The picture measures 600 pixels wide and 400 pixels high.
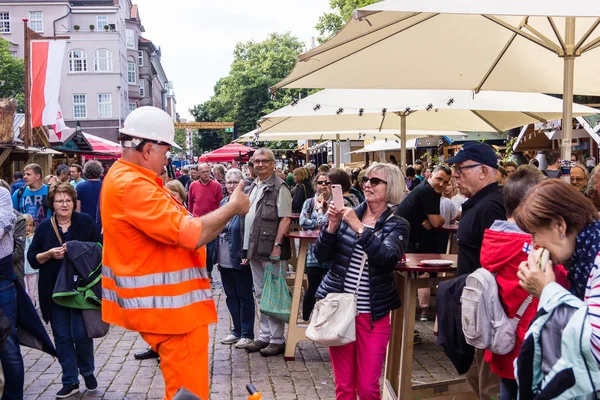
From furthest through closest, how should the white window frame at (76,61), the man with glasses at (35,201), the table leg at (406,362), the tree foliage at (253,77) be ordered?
the tree foliage at (253,77) → the white window frame at (76,61) → the man with glasses at (35,201) → the table leg at (406,362)

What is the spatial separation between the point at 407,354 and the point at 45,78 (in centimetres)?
1460

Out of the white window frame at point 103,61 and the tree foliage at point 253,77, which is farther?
the tree foliage at point 253,77

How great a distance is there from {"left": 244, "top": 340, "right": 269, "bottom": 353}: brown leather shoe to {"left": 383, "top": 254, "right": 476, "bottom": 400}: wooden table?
213 cm

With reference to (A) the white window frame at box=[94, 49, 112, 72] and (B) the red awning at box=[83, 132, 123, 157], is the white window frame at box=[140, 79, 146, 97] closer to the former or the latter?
(A) the white window frame at box=[94, 49, 112, 72]

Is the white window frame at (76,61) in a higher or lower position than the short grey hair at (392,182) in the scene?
higher

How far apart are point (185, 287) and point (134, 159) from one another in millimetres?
705

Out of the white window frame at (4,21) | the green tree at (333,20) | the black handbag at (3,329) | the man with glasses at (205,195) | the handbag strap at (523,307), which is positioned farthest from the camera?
the white window frame at (4,21)

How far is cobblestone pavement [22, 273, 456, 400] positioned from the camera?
19.4ft

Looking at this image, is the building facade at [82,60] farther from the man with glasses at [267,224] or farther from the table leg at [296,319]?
the table leg at [296,319]

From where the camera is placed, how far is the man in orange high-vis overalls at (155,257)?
11.1 ft

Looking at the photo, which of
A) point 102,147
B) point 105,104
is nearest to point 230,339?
point 102,147

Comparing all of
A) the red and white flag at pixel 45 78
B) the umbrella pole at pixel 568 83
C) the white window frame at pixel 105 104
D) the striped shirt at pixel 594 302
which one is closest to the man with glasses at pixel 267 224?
the umbrella pole at pixel 568 83

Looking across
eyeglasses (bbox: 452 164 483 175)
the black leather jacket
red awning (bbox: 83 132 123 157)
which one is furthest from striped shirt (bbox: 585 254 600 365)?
red awning (bbox: 83 132 123 157)

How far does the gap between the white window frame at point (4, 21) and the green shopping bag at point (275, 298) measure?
2395 inches
